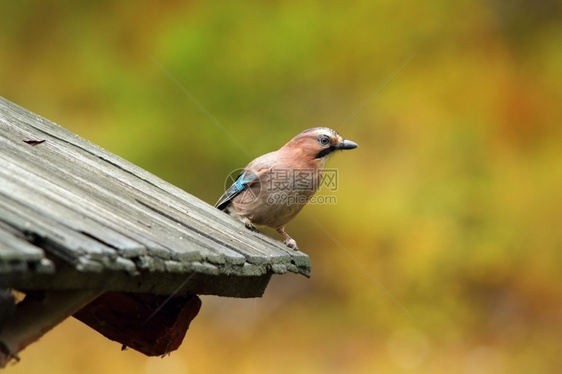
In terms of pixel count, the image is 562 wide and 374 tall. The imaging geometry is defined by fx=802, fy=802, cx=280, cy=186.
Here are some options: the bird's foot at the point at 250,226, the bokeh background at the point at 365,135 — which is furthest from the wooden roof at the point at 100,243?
the bokeh background at the point at 365,135

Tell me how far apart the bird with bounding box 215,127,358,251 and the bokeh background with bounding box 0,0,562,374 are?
153 inches

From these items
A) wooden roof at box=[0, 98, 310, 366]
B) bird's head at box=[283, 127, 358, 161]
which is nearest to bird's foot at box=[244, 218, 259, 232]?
wooden roof at box=[0, 98, 310, 366]

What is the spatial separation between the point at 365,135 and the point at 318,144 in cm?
444

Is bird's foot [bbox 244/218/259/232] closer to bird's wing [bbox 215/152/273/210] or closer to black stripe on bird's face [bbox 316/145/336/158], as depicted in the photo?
bird's wing [bbox 215/152/273/210]

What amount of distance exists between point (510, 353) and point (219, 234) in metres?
7.42

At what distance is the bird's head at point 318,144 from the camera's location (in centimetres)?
608

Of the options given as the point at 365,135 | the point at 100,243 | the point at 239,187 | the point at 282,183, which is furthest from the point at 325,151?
the point at 365,135

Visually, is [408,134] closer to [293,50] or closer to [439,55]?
[439,55]

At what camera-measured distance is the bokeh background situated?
10156 mm

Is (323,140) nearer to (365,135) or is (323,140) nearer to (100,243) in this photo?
(100,243)

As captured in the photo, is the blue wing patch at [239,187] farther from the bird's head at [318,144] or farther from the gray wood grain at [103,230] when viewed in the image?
the gray wood grain at [103,230]

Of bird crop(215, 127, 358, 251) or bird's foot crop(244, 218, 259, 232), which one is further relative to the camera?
bird crop(215, 127, 358, 251)

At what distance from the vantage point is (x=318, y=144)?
6141 mm

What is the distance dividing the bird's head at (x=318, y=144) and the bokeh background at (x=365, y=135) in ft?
12.5
